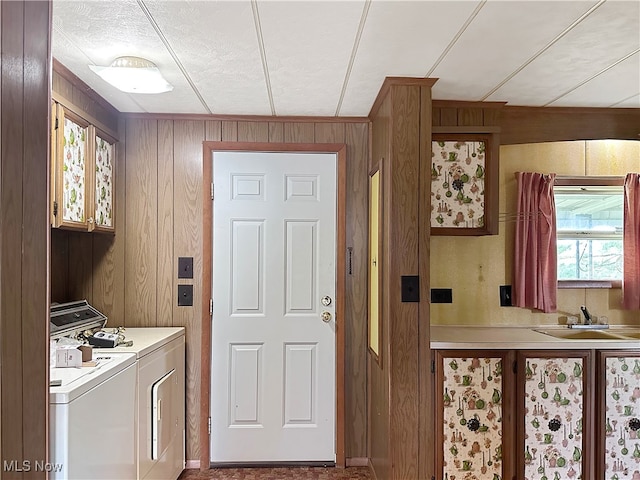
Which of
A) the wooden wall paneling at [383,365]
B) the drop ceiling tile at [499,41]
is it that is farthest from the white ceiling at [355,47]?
the wooden wall paneling at [383,365]

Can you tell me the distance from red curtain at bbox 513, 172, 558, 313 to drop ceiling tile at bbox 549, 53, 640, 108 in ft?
1.58

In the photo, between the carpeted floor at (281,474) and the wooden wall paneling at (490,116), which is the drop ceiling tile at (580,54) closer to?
the wooden wall paneling at (490,116)

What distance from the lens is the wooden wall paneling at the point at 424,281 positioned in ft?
7.68

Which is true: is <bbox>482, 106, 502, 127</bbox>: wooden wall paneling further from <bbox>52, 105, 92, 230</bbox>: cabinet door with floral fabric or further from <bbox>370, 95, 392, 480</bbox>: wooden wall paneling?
<bbox>52, 105, 92, 230</bbox>: cabinet door with floral fabric

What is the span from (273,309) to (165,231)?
0.85m

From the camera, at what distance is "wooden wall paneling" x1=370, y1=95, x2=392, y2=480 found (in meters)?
2.40

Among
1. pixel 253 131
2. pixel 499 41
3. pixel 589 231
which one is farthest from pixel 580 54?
pixel 253 131

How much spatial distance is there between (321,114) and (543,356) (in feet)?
6.18

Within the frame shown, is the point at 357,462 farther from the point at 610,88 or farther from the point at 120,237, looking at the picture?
the point at 610,88

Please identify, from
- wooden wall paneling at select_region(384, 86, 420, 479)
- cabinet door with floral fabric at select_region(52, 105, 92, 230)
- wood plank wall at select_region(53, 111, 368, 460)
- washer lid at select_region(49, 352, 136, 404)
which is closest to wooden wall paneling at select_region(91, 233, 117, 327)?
wood plank wall at select_region(53, 111, 368, 460)

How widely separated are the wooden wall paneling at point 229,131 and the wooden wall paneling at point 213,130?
0.08 ft

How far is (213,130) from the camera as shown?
303cm

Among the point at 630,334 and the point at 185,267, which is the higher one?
the point at 185,267

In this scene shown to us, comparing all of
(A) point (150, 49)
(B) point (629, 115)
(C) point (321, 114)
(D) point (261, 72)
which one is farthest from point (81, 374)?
(B) point (629, 115)
